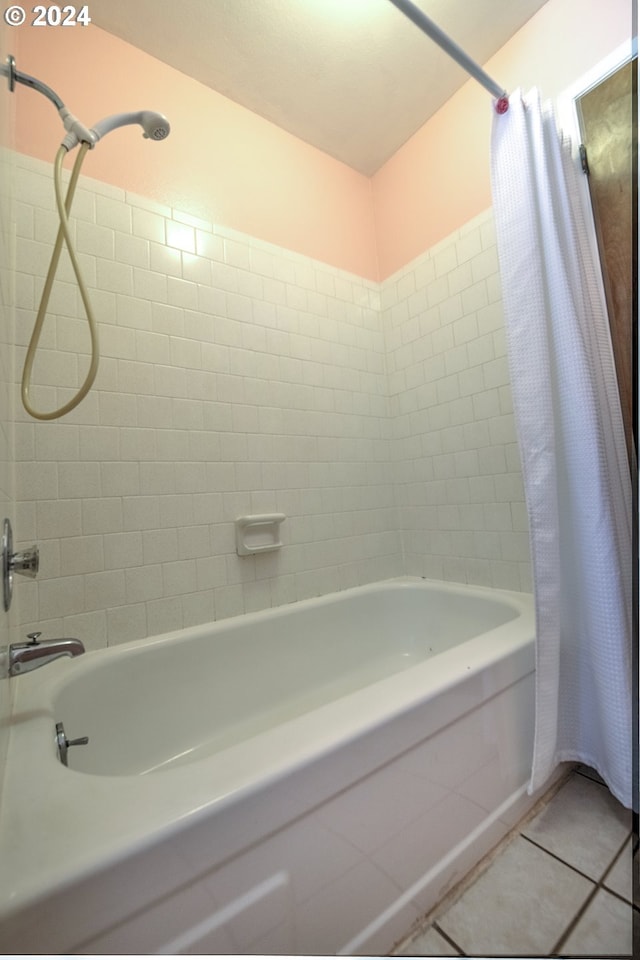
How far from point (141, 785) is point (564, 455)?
3.99ft

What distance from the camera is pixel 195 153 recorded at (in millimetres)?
1503

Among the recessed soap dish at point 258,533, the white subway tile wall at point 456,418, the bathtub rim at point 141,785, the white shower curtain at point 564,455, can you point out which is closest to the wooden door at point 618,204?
the white shower curtain at point 564,455

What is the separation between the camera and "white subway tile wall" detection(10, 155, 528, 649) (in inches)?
45.8

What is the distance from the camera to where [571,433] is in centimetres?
105

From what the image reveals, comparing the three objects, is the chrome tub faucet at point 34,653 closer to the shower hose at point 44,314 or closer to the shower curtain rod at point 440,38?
the shower hose at point 44,314

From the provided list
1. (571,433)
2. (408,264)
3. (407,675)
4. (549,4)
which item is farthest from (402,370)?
(407,675)

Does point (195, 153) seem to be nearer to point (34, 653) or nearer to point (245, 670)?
point (34, 653)

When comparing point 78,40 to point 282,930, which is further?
point 78,40

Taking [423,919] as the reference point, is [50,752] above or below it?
above

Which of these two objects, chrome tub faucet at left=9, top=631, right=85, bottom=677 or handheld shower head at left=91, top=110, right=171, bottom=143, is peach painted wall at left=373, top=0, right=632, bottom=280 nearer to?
handheld shower head at left=91, top=110, right=171, bottom=143

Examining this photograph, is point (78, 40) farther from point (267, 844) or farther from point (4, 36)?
point (267, 844)

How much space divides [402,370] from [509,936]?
189 centimetres

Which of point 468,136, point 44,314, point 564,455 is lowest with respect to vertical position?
point 564,455

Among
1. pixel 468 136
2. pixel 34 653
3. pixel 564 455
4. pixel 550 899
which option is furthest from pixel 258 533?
pixel 468 136
